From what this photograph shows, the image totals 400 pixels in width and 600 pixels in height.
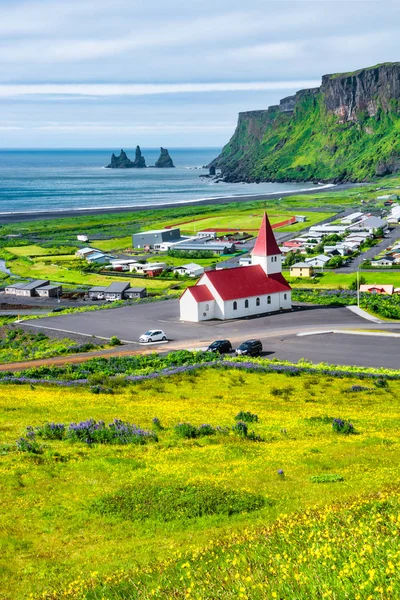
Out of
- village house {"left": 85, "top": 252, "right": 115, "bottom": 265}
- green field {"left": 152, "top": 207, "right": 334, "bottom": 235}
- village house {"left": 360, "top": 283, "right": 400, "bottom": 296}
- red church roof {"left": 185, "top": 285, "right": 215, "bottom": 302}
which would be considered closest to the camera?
red church roof {"left": 185, "top": 285, "right": 215, "bottom": 302}

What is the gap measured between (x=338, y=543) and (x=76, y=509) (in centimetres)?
718

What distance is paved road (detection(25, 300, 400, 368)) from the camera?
47000mm

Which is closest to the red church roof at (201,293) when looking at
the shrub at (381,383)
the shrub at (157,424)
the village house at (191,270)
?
the shrub at (381,383)

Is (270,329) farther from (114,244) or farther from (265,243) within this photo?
(114,244)

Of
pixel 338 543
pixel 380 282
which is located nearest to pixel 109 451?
pixel 338 543

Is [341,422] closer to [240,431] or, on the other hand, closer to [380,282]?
[240,431]

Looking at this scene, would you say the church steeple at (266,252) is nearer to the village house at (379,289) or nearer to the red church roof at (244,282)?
the red church roof at (244,282)

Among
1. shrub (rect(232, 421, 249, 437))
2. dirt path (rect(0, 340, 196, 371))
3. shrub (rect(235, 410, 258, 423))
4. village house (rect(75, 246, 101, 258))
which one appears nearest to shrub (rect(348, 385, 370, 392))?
shrub (rect(235, 410, 258, 423))

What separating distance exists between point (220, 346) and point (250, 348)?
209 cm

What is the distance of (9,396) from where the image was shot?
31.0m

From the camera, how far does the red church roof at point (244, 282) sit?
61375mm

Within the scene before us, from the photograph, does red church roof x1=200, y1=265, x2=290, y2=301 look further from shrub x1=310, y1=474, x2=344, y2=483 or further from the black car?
shrub x1=310, y1=474, x2=344, y2=483

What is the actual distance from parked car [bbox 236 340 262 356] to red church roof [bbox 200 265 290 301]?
513 inches

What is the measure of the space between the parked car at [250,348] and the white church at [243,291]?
41.7 ft
